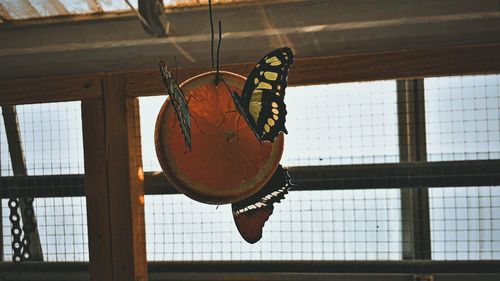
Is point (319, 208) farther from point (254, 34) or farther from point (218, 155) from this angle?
point (218, 155)

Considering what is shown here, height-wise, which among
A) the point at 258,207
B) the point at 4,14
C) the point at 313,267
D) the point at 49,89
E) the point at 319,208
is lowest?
the point at 313,267

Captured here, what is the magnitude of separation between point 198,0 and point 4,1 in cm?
90

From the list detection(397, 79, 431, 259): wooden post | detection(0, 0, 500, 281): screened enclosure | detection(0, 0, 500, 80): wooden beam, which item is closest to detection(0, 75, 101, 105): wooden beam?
detection(0, 0, 500, 281): screened enclosure

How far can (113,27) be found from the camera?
2533mm

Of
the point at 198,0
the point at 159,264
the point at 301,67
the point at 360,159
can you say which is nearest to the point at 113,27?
the point at 198,0

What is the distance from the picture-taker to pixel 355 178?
2.46m

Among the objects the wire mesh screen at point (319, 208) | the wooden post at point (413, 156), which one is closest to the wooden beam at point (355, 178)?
the wire mesh screen at point (319, 208)

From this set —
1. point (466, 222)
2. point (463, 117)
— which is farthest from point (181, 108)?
point (466, 222)

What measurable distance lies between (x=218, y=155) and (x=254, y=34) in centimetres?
107

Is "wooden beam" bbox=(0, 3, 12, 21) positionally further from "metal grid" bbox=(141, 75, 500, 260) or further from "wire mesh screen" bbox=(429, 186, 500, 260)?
"wire mesh screen" bbox=(429, 186, 500, 260)

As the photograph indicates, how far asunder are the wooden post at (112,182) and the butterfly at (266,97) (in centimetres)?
96

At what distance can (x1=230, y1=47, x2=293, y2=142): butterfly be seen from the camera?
150 centimetres

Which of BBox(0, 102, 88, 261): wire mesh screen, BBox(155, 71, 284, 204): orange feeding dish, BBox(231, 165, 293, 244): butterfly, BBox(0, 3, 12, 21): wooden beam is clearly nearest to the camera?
BBox(155, 71, 284, 204): orange feeding dish

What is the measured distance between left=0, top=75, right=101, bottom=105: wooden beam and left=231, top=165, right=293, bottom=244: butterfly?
3.28 ft
